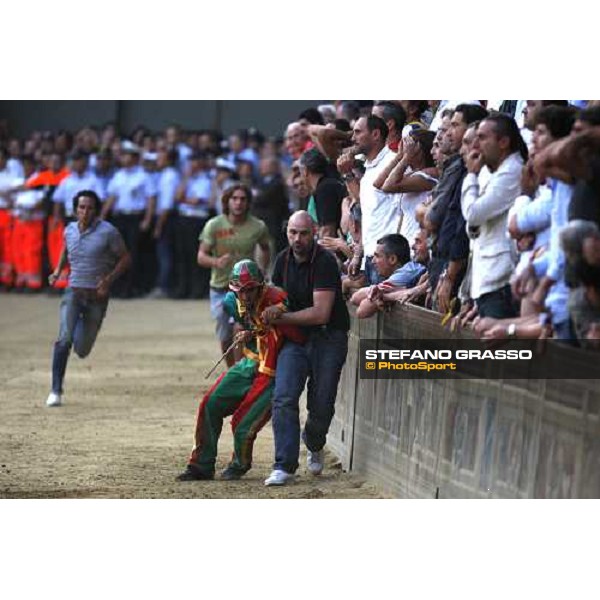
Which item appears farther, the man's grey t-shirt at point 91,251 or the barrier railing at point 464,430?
the man's grey t-shirt at point 91,251

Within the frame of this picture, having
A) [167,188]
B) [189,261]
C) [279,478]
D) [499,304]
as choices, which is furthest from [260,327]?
[189,261]

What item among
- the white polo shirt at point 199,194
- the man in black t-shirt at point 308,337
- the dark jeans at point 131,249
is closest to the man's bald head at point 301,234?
the man in black t-shirt at point 308,337

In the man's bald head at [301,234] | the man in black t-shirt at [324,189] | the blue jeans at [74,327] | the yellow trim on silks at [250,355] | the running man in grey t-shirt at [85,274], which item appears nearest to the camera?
the man's bald head at [301,234]

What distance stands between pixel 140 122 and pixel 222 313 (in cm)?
495

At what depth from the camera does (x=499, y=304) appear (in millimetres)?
9156

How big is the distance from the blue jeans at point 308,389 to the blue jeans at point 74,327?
401 centimetres

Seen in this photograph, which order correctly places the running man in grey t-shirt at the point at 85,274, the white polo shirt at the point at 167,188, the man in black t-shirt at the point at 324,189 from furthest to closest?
the white polo shirt at the point at 167,188 < the running man in grey t-shirt at the point at 85,274 < the man in black t-shirt at the point at 324,189

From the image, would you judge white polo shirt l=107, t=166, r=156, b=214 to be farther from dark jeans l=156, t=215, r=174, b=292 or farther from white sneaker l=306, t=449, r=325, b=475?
white sneaker l=306, t=449, r=325, b=475

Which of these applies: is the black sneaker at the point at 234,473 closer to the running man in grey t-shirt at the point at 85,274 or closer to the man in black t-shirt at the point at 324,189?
the man in black t-shirt at the point at 324,189

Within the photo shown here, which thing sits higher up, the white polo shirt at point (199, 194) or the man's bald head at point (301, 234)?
the man's bald head at point (301, 234)

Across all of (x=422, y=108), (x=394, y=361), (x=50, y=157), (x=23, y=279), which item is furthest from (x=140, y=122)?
(x=394, y=361)

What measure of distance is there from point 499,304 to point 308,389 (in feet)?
7.99

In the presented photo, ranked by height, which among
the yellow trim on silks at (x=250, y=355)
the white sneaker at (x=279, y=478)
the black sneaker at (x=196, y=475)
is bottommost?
the black sneaker at (x=196, y=475)

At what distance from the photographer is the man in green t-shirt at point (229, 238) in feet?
49.3
